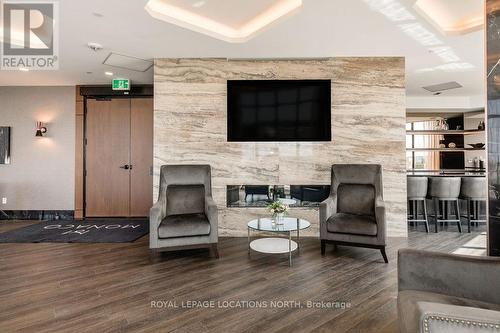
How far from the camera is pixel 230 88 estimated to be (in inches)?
164

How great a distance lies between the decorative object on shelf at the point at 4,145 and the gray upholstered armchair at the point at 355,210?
20.6ft

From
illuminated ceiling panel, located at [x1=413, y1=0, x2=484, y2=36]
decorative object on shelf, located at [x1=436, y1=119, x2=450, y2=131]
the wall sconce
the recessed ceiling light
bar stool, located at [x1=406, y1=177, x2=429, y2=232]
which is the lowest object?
bar stool, located at [x1=406, y1=177, x2=429, y2=232]

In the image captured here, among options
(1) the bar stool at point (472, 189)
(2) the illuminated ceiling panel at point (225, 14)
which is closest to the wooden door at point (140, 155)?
(2) the illuminated ceiling panel at point (225, 14)

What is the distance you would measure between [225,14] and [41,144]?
4.81 m

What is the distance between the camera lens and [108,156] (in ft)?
18.2

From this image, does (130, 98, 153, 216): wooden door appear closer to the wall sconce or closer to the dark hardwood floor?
the wall sconce

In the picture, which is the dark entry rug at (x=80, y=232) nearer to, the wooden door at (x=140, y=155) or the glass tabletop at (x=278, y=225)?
the wooden door at (x=140, y=155)

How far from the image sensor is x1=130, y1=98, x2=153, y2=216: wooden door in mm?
5539

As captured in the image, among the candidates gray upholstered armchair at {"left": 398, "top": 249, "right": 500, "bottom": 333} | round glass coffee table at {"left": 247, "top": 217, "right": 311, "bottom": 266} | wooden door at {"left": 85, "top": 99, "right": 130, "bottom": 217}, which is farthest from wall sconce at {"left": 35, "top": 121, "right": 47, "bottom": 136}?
gray upholstered armchair at {"left": 398, "top": 249, "right": 500, "bottom": 333}

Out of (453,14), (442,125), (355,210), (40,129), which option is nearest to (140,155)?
(40,129)

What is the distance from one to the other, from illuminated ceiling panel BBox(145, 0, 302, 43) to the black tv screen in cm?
78

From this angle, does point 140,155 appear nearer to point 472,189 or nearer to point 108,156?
point 108,156

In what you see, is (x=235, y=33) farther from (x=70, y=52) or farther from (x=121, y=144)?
(x=121, y=144)

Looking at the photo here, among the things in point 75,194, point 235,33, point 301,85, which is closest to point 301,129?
point 301,85
